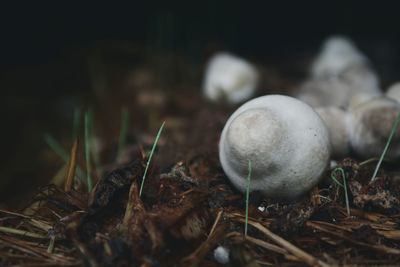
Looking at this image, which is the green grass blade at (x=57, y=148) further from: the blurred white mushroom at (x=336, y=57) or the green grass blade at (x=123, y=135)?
the blurred white mushroom at (x=336, y=57)

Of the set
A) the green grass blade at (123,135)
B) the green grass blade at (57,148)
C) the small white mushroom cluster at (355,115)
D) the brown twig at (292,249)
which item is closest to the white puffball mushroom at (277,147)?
the brown twig at (292,249)

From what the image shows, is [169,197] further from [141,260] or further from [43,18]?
[43,18]

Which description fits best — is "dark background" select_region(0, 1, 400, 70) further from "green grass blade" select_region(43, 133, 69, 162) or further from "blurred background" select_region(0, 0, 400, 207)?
"green grass blade" select_region(43, 133, 69, 162)

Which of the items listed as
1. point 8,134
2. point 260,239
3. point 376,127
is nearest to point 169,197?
point 260,239

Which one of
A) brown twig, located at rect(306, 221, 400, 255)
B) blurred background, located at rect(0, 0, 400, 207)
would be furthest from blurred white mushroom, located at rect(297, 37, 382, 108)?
brown twig, located at rect(306, 221, 400, 255)

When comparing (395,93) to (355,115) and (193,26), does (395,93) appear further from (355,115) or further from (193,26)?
(193,26)
